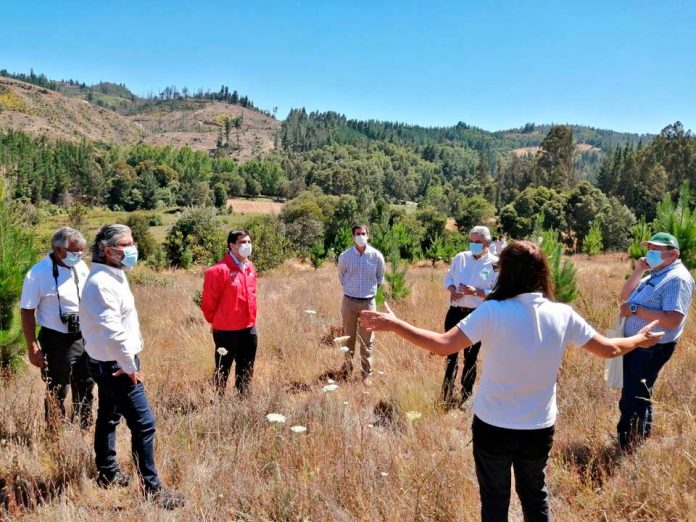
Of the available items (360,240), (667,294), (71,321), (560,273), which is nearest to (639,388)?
(667,294)

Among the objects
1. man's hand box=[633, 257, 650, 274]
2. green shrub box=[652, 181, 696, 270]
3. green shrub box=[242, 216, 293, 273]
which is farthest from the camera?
green shrub box=[242, 216, 293, 273]

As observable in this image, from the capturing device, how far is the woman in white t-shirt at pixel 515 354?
205 cm

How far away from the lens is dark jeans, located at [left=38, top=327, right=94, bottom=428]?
3422 millimetres

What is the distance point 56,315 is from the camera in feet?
11.2

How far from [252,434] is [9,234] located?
3.32 metres

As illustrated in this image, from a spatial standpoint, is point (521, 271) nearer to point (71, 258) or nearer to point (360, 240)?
point (71, 258)

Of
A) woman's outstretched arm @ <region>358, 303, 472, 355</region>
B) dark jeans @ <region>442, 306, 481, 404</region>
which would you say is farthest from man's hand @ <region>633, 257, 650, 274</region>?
woman's outstretched arm @ <region>358, 303, 472, 355</region>

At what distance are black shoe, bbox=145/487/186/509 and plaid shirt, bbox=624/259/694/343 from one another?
325 centimetres

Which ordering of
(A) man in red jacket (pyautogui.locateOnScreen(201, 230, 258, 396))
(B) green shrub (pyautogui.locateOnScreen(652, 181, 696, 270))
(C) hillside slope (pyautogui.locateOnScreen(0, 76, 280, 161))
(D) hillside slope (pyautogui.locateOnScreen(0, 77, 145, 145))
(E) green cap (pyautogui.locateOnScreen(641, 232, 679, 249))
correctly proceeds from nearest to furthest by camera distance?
(E) green cap (pyautogui.locateOnScreen(641, 232, 679, 249)) → (A) man in red jacket (pyautogui.locateOnScreen(201, 230, 258, 396)) → (B) green shrub (pyautogui.locateOnScreen(652, 181, 696, 270)) → (D) hillside slope (pyautogui.locateOnScreen(0, 77, 145, 145)) → (C) hillside slope (pyautogui.locateOnScreen(0, 76, 280, 161))

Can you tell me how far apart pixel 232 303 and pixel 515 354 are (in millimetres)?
2876

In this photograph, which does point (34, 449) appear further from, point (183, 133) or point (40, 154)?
point (183, 133)

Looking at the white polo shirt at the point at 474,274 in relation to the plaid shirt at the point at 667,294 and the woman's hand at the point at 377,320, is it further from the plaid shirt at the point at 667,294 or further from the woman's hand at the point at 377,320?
the woman's hand at the point at 377,320

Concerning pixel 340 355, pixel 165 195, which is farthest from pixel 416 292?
pixel 165 195

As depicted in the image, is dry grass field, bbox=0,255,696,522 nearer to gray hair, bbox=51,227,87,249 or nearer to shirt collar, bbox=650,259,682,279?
shirt collar, bbox=650,259,682,279
